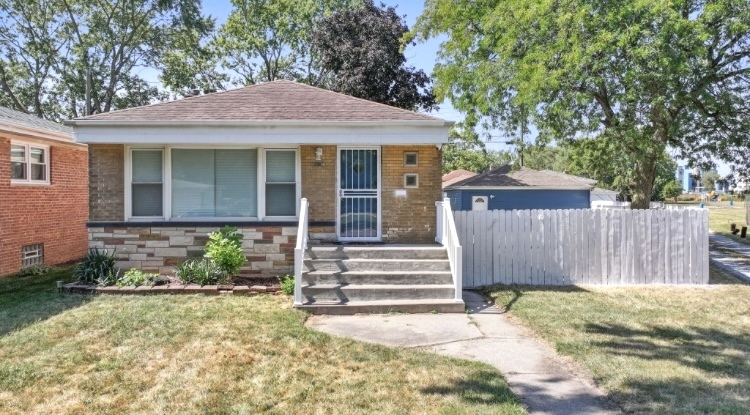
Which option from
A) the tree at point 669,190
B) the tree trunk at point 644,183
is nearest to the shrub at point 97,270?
the tree trunk at point 644,183

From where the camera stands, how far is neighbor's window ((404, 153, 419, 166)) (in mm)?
9328

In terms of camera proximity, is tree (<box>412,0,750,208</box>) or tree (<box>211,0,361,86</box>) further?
tree (<box>211,0,361,86</box>)

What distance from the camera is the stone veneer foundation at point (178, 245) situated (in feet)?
28.7

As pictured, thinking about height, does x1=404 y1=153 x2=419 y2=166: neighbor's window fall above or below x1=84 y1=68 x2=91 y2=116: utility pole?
below

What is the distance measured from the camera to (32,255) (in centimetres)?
1082

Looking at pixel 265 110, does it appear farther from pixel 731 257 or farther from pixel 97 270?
pixel 731 257

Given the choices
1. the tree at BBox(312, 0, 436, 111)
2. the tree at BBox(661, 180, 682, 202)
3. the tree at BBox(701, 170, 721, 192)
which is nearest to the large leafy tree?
the tree at BBox(312, 0, 436, 111)

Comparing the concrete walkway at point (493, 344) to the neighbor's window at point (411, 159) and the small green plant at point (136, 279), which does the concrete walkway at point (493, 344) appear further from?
the small green plant at point (136, 279)

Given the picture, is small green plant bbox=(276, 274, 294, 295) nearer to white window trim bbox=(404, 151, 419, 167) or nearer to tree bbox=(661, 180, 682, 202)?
white window trim bbox=(404, 151, 419, 167)

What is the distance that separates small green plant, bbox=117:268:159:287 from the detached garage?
15.5 metres

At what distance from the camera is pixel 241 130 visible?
28.1 feet

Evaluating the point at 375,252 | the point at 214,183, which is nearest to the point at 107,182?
the point at 214,183

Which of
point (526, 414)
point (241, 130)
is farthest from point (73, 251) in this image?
point (526, 414)

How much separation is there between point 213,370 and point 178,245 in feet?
16.1
